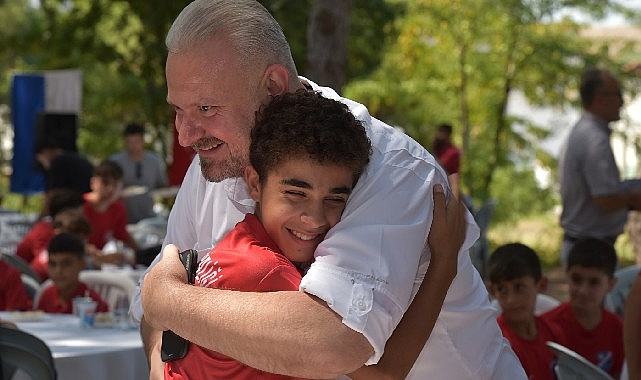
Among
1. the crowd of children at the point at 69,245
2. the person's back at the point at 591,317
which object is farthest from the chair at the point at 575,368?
the crowd of children at the point at 69,245

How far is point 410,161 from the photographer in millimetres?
Result: 2014

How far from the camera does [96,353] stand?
513 cm

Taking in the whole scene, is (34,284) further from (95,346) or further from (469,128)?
(469,128)

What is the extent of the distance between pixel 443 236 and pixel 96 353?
3418mm

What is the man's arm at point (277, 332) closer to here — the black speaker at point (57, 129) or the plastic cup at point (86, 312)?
the plastic cup at point (86, 312)

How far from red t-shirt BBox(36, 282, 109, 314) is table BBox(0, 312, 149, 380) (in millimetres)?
810

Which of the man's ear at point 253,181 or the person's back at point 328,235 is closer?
the person's back at point 328,235

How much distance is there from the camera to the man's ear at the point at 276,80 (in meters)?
2.15

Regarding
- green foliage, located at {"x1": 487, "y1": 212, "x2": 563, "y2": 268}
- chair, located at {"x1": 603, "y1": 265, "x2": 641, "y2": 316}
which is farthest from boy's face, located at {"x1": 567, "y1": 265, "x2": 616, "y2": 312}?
green foliage, located at {"x1": 487, "y1": 212, "x2": 563, "y2": 268}

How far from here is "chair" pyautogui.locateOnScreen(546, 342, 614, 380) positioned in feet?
13.6

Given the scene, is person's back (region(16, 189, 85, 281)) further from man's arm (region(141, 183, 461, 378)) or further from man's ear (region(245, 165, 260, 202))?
man's arm (region(141, 183, 461, 378))

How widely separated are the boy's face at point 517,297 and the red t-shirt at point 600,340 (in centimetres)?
31

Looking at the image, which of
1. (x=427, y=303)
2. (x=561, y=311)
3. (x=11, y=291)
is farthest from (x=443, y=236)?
(x=11, y=291)

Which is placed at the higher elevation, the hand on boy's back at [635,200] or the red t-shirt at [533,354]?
the hand on boy's back at [635,200]
